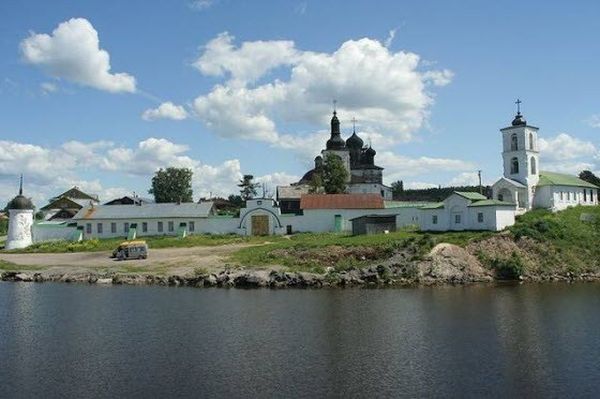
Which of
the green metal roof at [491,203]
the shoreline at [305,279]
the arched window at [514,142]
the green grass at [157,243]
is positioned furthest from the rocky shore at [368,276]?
the arched window at [514,142]

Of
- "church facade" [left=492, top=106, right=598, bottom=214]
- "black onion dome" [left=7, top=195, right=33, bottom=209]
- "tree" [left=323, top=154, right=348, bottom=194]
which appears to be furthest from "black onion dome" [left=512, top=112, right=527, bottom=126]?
"black onion dome" [left=7, top=195, right=33, bottom=209]

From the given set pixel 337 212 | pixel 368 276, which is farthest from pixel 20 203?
pixel 368 276

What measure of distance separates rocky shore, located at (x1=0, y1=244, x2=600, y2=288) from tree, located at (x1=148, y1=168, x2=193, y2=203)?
5359cm

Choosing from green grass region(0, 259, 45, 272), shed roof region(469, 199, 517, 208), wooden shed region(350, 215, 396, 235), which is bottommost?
green grass region(0, 259, 45, 272)

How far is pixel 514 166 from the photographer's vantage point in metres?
62.7

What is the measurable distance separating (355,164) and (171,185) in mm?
31128

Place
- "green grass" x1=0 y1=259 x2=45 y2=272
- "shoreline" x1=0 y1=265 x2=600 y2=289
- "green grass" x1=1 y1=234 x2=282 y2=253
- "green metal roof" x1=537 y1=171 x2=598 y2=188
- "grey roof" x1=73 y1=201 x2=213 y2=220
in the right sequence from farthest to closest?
"grey roof" x1=73 y1=201 x2=213 y2=220 < "green metal roof" x1=537 y1=171 x2=598 y2=188 < "green grass" x1=1 y1=234 x2=282 y2=253 < "green grass" x1=0 y1=259 x2=45 y2=272 < "shoreline" x1=0 y1=265 x2=600 y2=289

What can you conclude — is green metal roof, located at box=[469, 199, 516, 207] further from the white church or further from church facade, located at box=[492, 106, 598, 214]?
church facade, located at box=[492, 106, 598, 214]

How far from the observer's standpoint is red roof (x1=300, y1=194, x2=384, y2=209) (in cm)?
6600

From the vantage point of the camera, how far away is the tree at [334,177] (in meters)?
83.4

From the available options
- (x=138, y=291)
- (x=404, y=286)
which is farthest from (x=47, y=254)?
(x=404, y=286)

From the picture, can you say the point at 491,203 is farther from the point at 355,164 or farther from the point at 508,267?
the point at 355,164

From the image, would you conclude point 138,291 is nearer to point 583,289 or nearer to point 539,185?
point 583,289

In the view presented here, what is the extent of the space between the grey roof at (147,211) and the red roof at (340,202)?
38.9ft
